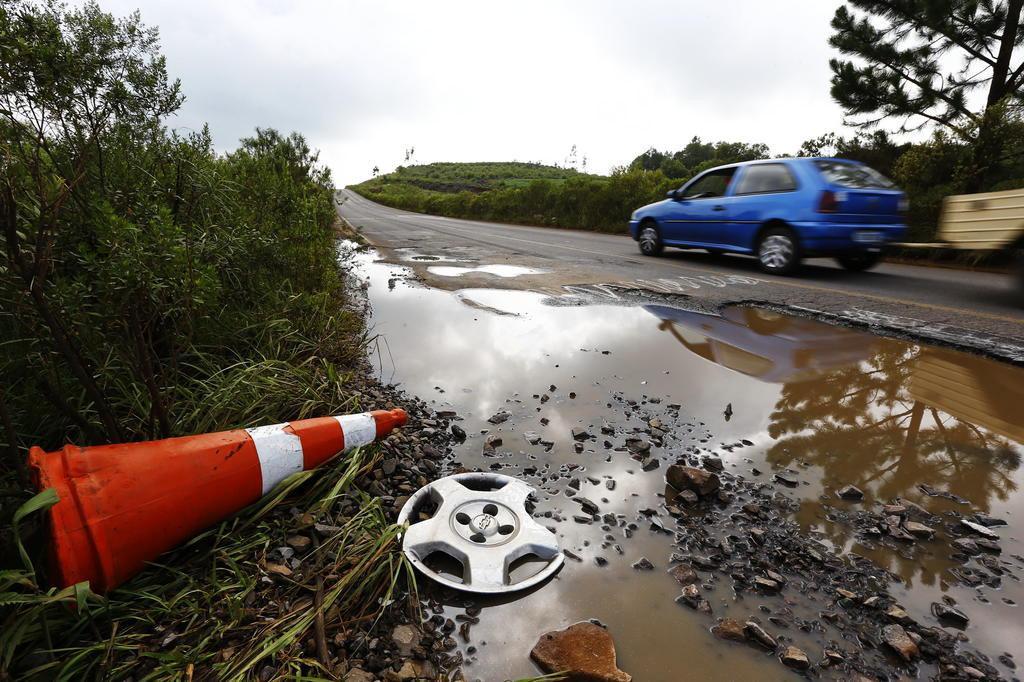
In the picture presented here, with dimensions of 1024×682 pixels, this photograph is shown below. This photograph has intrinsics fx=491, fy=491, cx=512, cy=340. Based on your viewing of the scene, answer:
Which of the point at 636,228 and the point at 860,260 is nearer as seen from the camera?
the point at 860,260

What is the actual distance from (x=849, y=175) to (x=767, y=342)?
12.2 feet

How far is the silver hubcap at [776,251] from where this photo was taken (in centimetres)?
645

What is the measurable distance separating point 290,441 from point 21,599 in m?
0.91

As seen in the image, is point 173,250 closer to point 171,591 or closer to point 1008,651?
point 171,591

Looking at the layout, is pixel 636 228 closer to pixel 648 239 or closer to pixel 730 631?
pixel 648 239

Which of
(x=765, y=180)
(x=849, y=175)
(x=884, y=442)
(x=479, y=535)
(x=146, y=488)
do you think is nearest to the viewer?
(x=146, y=488)

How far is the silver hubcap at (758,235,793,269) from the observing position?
6445 millimetres

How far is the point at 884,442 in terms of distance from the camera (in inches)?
97.7

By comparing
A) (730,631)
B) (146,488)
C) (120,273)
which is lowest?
(730,631)

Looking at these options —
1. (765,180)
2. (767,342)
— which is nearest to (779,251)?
(765,180)

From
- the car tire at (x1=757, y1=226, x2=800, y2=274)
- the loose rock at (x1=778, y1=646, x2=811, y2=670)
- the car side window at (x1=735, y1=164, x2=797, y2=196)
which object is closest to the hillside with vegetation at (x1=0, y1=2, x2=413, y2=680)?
the loose rock at (x1=778, y1=646, x2=811, y2=670)

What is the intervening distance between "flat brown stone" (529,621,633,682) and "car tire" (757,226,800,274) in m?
6.30

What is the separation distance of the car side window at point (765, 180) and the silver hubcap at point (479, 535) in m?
6.17

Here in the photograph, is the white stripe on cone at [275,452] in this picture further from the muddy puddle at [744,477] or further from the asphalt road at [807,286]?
the asphalt road at [807,286]
